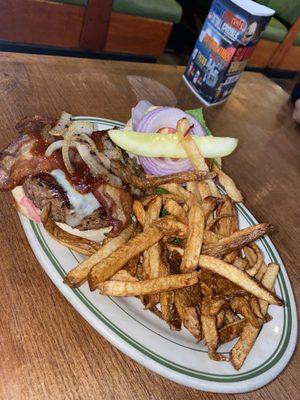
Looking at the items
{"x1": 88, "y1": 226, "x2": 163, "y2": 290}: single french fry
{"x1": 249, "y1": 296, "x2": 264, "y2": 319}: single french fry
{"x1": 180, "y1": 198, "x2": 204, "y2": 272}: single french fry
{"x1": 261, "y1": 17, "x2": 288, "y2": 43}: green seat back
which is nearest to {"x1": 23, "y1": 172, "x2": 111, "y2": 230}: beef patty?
{"x1": 88, "y1": 226, "x2": 163, "y2": 290}: single french fry

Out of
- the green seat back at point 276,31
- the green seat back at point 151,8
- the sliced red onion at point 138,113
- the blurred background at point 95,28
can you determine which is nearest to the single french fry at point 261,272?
the sliced red onion at point 138,113

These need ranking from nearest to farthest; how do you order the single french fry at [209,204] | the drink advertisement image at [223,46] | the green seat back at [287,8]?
the single french fry at [209,204]
the drink advertisement image at [223,46]
the green seat back at [287,8]

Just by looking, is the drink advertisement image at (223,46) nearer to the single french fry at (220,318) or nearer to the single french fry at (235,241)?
the single french fry at (235,241)

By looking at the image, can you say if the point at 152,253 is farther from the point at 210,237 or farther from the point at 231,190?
the point at 231,190

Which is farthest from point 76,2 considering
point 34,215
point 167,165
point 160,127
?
point 34,215

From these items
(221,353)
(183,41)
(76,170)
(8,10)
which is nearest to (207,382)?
(221,353)

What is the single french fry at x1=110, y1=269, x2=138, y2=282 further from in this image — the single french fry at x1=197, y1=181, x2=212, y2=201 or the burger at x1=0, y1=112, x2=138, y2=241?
the single french fry at x1=197, y1=181, x2=212, y2=201
